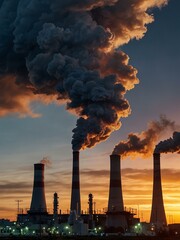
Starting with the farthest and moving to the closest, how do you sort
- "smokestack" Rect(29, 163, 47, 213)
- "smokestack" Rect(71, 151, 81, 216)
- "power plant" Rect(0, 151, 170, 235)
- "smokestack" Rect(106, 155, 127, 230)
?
"smokestack" Rect(29, 163, 47, 213)
"smokestack" Rect(71, 151, 81, 216)
"power plant" Rect(0, 151, 170, 235)
"smokestack" Rect(106, 155, 127, 230)

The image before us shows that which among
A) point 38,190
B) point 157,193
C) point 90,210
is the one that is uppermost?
point 38,190

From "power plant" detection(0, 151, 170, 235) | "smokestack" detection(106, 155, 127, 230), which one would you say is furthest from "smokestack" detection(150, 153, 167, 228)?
"smokestack" detection(106, 155, 127, 230)

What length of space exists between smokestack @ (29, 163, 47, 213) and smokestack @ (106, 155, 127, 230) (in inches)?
562

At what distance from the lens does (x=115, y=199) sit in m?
95.5

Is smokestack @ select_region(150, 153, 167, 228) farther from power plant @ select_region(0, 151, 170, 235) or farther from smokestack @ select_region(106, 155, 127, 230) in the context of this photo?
smokestack @ select_region(106, 155, 127, 230)

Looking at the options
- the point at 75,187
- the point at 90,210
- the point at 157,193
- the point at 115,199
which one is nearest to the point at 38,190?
the point at 75,187

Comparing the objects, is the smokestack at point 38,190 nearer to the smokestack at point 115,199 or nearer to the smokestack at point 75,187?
the smokestack at point 75,187

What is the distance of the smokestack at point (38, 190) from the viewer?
106 m

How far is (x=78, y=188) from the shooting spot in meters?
103

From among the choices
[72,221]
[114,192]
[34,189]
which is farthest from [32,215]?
[114,192]

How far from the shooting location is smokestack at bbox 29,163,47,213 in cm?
10638

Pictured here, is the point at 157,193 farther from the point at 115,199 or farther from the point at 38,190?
the point at 38,190

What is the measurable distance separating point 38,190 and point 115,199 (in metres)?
19.0

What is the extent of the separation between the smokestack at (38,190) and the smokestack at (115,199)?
46.9 feet
